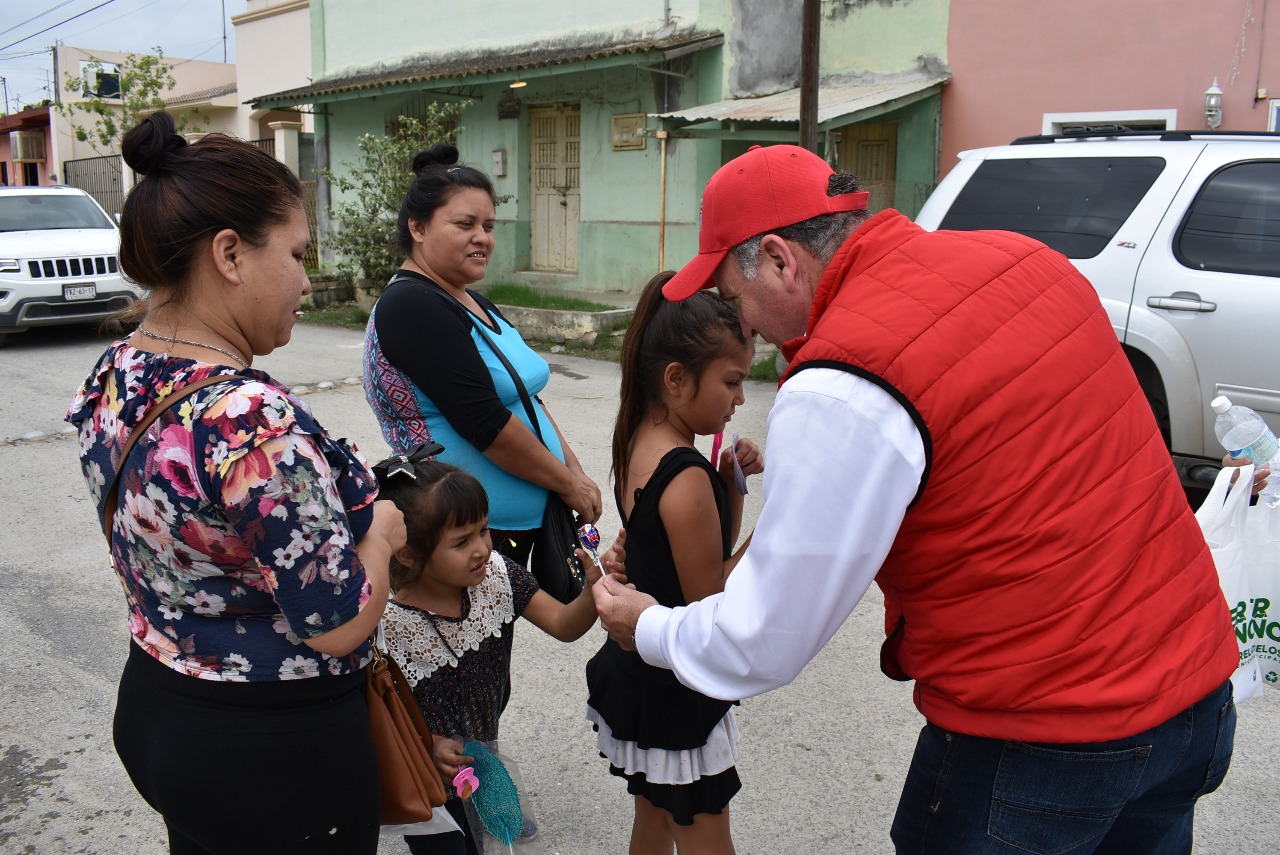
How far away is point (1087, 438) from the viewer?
1532 mm

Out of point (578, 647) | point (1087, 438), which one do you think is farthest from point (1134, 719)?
point (578, 647)

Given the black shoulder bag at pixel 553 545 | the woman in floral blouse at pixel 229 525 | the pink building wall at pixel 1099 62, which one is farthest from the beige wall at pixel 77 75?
the woman in floral blouse at pixel 229 525

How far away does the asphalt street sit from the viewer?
9.90ft

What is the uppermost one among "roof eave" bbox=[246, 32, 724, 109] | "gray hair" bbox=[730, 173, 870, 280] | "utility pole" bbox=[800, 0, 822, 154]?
"roof eave" bbox=[246, 32, 724, 109]

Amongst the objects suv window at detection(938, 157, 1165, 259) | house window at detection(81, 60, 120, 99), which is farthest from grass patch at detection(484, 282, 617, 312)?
house window at detection(81, 60, 120, 99)

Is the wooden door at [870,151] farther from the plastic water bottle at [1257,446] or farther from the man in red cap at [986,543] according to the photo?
the man in red cap at [986,543]

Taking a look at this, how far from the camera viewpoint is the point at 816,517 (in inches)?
57.4

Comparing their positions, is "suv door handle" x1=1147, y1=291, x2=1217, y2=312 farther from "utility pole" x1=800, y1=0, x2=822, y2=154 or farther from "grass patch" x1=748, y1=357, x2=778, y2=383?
"grass patch" x1=748, y1=357, x2=778, y2=383

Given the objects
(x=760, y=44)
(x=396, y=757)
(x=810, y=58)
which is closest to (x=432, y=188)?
(x=396, y=757)

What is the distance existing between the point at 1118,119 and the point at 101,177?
24444mm

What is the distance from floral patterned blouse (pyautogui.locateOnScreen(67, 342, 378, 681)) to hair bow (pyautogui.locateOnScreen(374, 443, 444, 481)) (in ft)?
1.85

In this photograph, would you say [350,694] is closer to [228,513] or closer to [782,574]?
[228,513]

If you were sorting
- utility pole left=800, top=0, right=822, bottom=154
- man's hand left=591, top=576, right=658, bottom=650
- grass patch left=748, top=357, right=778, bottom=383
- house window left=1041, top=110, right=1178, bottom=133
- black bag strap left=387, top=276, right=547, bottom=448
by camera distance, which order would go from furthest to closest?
1. house window left=1041, top=110, right=1178, bottom=133
2. grass patch left=748, top=357, right=778, bottom=383
3. utility pole left=800, top=0, right=822, bottom=154
4. black bag strap left=387, top=276, right=547, bottom=448
5. man's hand left=591, top=576, right=658, bottom=650

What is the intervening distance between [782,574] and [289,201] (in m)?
1.03
